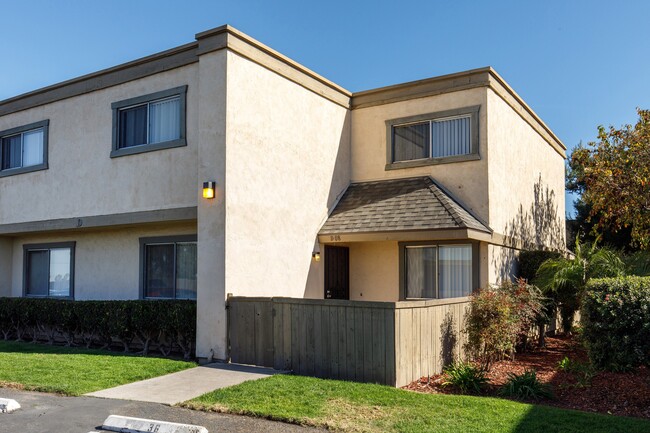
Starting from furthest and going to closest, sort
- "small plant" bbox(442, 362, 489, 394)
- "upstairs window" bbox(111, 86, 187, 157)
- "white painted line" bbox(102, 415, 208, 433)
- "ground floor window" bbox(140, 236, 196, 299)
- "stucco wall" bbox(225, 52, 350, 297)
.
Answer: "ground floor window" bbox(140, 236, 196, 299) < "upstairs window" bbox(111, 86, 187, 157) < "stucco wall" bbox(225, 52, 350, 297) < "small plant" bbox(442, 362, 489, 394) < "white painted line" bbox(102, 415, 208, 433)

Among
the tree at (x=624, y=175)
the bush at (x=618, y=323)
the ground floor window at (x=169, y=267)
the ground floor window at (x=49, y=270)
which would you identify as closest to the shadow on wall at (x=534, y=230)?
the tree at (x=624, y=175)

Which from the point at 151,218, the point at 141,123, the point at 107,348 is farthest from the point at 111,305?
the point at 141,123

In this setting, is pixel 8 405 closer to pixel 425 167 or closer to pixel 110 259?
pixel 110 259

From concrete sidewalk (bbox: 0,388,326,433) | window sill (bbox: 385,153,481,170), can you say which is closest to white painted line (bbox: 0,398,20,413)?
concrete sidewalk (bbox: 0,388,326,433)

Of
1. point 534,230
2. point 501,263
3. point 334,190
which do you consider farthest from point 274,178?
point 534,230

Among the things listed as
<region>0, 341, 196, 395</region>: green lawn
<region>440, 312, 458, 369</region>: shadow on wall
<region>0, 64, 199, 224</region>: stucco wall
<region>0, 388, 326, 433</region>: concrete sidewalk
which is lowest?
<region>0, 388, 326, 433</region>: concrete sidewalk

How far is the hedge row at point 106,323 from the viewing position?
41.0 ft

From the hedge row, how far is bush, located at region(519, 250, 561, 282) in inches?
334

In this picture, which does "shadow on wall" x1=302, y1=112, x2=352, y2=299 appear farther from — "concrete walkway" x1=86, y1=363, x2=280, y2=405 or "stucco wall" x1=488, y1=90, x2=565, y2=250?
"stucco wall" x1=488, y1=90, x2=565, y2=250

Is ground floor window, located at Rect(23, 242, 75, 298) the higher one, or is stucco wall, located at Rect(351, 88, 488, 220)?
stucco wall, located at Rect(351, 88, 488, 220)

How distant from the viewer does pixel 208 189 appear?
11.9m

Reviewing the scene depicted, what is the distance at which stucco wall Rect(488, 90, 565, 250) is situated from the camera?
14.7 meters

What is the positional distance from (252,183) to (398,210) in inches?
147

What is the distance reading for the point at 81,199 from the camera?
14875 millimetres
